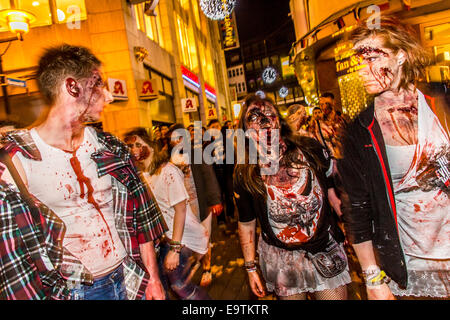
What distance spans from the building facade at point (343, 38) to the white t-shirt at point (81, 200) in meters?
4.68

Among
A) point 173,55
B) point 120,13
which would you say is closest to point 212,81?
point 173,55

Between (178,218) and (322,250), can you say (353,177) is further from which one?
(178,218)

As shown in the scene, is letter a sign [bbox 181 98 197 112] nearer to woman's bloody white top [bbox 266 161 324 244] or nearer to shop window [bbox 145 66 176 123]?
shop window [bbox 145 66 176 123]

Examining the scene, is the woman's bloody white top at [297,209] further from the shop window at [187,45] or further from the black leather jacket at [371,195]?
the shop window at [187,45]

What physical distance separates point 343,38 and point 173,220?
709 cm

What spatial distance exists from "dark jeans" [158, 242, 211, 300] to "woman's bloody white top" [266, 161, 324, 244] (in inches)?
47.2

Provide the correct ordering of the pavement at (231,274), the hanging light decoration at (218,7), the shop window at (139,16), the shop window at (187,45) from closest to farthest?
the pavement at (231,274)
the hanging light decoration at (218,7)
the shop window at (139,16)
the shop window at (187,45)

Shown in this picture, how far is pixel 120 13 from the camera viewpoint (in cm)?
1012

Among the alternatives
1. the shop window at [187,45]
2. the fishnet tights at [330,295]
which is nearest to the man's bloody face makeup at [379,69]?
the fishnet tights at [330,295]

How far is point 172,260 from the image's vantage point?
2920 mm

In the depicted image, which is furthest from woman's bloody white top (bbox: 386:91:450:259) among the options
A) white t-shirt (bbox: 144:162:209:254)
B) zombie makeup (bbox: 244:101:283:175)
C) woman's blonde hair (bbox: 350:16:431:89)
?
white t-shirt (bbox: 144:162:209:254)

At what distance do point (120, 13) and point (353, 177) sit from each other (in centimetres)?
1056

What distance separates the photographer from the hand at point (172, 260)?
2.92 meters

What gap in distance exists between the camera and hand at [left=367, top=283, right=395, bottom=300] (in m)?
1.81
